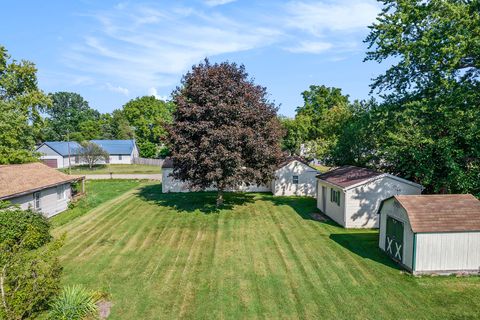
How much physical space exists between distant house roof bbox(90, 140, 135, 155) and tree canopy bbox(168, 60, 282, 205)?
1977 inches

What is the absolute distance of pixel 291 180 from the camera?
31094 mm

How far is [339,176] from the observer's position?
74.9ft

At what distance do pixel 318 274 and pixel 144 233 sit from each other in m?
10.8

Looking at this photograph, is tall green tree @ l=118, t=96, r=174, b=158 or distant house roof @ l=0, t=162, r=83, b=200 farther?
tall green tree @ l=118, t=96, r=174, b=158

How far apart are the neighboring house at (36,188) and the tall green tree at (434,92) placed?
76.8 ft

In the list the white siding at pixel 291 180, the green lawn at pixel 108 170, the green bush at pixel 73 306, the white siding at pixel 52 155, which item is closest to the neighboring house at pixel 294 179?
the white siding at pixel 291 180

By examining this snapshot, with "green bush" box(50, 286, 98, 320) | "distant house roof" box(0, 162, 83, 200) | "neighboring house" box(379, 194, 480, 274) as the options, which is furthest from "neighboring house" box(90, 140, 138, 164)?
"neighboring house" box(379, 194, 480, 274)

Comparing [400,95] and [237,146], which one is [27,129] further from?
[400,95]

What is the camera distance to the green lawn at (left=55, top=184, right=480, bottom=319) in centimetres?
1062

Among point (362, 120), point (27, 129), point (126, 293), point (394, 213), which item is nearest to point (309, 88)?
point (362, 120)

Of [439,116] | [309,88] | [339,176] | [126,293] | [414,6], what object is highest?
[309,88]

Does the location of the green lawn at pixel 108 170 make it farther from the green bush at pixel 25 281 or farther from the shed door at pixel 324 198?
the green bush at pixel 25 281

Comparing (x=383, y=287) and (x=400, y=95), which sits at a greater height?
(x=400, y=95)

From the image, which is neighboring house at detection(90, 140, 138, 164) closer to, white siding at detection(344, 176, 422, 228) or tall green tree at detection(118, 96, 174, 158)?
tall green tree at detection(118, 96, 174, 158)
